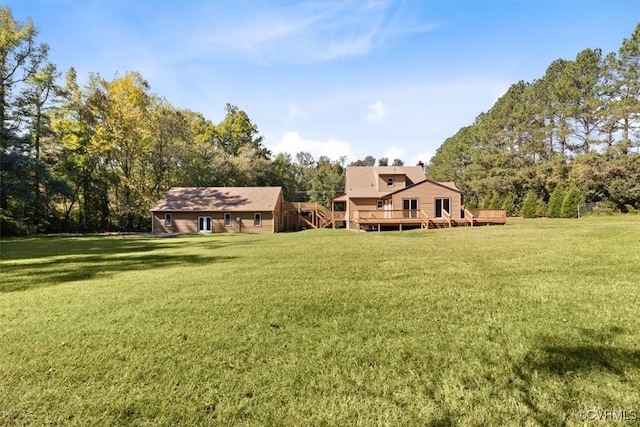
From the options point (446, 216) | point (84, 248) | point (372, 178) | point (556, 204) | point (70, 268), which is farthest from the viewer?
point (372, 178)

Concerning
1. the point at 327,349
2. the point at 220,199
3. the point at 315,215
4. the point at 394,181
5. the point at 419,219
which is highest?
the point at 394,181

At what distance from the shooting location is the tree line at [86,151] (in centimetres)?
2558

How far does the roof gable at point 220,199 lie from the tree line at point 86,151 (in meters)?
4.18

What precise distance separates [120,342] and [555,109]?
45636 mm

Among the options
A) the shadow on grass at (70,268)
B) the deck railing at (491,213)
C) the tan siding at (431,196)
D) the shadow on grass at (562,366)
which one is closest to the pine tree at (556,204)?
the deck railing at (491,213)

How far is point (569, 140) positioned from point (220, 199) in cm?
3705

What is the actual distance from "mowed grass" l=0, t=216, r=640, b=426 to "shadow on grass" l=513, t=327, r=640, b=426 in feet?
0.05

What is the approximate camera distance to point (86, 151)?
30.5 meters

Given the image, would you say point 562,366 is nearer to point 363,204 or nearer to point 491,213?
point 491,213

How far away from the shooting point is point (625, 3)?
9.62 m

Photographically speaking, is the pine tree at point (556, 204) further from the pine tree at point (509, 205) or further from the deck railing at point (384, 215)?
the deck railing at point (384, 215)

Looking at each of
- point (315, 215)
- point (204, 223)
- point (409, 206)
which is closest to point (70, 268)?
point (204, 223)

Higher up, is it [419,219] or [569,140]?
[569,140]

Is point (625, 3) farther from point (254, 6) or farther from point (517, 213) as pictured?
point (517, 213)
